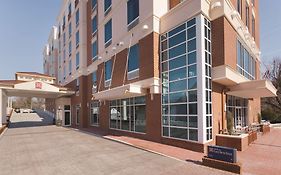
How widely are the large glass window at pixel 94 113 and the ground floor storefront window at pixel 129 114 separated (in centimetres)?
447

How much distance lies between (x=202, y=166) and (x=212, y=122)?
3.90m

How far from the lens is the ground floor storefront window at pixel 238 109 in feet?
55.0

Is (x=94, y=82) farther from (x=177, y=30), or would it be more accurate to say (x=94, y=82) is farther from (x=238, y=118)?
(x=238, y=118)

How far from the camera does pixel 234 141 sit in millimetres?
11969

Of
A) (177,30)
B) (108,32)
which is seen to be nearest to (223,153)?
(177,30)

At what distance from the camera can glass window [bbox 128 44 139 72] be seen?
16938mm

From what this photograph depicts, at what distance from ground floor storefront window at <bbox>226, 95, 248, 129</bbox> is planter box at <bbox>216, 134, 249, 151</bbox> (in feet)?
13.0

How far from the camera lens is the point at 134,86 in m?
15.0

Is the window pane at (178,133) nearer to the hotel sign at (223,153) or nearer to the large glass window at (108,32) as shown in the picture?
the hotel sign at (223,153)

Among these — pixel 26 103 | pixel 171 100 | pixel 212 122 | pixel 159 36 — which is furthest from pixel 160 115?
pixel 26 103

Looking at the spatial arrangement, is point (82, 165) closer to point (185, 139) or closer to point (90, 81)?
point (185, 139)

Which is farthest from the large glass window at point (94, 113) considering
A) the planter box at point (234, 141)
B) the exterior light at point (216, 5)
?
the exterior light at point (216, 5)

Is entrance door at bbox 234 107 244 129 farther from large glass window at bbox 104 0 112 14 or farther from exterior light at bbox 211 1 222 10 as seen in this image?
large glass window at bbox 104 0 112 14

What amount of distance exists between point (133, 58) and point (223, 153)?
35.7 ft
